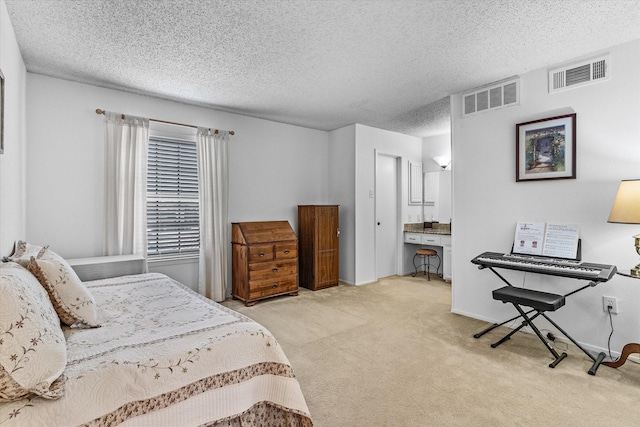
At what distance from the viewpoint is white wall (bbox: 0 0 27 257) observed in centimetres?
208

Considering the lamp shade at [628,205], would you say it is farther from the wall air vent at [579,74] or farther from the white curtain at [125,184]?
the white curtain at [125,184]

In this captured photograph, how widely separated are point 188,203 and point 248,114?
5.07 feet

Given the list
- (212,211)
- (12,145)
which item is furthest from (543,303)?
(12,145)

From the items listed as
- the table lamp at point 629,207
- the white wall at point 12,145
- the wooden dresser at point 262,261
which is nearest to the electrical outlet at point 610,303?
the table lamp at point 629,207

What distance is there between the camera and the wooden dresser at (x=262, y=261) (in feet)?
13.7

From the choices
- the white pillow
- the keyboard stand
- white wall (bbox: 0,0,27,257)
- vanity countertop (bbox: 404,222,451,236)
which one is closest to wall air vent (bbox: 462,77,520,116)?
the keyboard stand

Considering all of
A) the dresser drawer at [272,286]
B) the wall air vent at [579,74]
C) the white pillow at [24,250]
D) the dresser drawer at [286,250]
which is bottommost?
the dresser drawer at [272,286]

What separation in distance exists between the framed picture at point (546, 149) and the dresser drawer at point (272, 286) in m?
3.08

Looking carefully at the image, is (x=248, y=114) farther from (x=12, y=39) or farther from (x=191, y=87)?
(x=12, y=39)

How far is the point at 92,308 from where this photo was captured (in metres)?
1.85

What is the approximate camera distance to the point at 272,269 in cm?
437

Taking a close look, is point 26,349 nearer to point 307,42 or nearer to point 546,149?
point 307,42

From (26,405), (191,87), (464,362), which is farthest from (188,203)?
(464,362)

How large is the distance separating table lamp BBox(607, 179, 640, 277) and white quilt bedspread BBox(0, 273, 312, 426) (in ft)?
8.49
